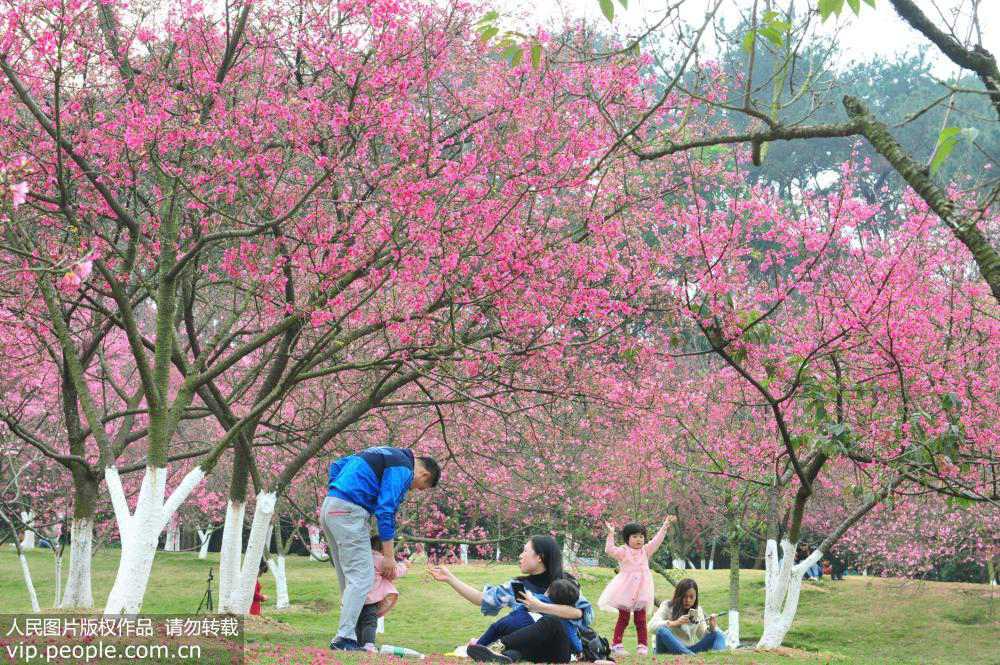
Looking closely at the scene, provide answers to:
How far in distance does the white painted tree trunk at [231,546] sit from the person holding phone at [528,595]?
6217mm

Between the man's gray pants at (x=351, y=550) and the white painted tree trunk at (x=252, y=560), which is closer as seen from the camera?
the man's gray pants at (x=351, y=550)

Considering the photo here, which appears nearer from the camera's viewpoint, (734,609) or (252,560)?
(252,560)

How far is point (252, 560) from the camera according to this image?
41.4ft

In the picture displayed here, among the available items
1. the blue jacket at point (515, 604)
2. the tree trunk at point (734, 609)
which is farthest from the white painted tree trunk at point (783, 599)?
Answer: the blue jacket at point (515, 604)

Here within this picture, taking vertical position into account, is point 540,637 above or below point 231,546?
below

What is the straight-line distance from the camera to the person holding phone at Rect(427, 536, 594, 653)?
23.7 ft

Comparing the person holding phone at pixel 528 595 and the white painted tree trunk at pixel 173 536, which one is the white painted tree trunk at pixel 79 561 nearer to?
the person holding phone at pixel 528 595

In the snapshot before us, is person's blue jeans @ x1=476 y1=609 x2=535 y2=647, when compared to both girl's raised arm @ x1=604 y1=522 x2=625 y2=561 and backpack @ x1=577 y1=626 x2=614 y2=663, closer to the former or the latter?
backpack @ x1=577 y1=626 x2=614 y2=663

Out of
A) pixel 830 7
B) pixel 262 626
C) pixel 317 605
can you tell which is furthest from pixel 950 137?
pixel 317 605

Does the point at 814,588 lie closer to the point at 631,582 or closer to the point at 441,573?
the point at 631,582

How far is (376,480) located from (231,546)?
248 inches

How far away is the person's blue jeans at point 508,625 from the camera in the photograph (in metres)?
7.38

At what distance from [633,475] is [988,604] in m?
8.28

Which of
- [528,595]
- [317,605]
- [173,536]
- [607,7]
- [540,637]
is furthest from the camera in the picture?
[173,536]
